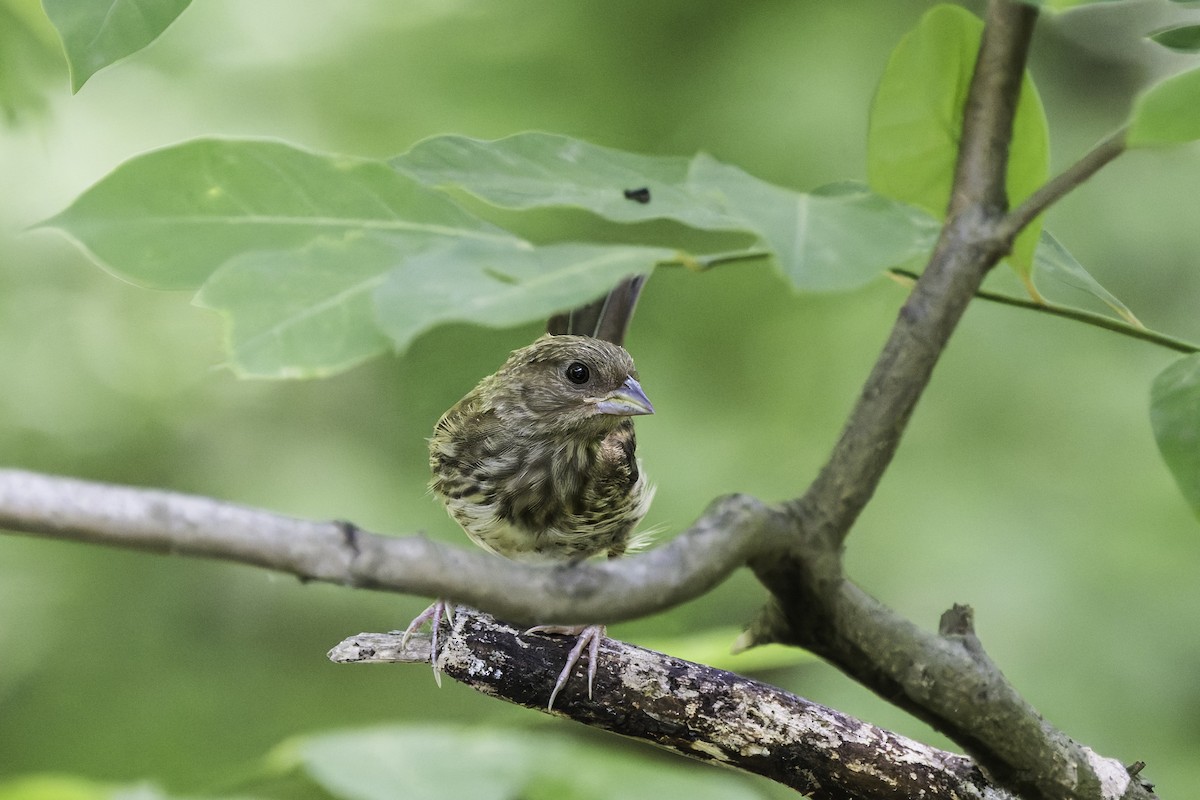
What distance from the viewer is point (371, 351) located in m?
0.60

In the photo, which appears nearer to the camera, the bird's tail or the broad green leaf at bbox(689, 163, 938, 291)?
the broad green leaf at bbox(689, 163, 938, 291)

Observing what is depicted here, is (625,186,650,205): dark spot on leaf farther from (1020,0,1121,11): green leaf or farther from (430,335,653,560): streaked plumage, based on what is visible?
(430,335,653,560): streaked plumage

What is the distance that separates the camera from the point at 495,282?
0.59 meters

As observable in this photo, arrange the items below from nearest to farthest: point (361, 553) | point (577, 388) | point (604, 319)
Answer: point (361, 553) < point (577, 388) < point (604, 319)

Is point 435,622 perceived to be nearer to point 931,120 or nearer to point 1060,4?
point 931,120

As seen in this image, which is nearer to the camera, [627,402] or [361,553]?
[361,553]

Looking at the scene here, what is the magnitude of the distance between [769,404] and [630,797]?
8.98 ft

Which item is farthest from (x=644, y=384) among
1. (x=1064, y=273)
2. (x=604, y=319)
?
(x=1064, y=273)

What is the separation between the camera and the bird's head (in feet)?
8.33

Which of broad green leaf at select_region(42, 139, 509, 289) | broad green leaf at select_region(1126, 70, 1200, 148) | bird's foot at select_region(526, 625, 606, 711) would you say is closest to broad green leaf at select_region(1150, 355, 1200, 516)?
broad green leaf at select_region(1126, 70, 1200, 148)

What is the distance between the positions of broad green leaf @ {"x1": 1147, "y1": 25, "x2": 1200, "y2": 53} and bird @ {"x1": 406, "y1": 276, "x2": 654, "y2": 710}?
5.28ft

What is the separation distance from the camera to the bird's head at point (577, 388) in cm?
254

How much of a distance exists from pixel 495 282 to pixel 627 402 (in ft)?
6.31

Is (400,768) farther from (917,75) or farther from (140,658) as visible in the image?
(140,658)
